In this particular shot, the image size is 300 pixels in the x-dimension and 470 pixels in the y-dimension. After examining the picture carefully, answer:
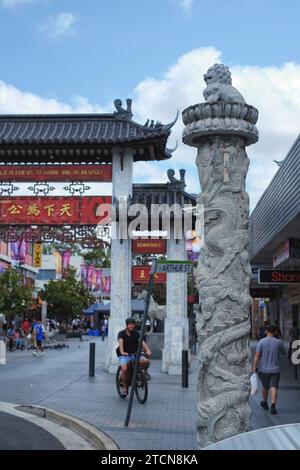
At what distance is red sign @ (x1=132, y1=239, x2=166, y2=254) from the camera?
20.9 metres

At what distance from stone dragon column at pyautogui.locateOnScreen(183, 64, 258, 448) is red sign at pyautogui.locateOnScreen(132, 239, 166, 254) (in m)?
13.3

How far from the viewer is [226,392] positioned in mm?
6910

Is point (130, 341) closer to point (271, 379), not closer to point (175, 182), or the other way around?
point (271, 379)

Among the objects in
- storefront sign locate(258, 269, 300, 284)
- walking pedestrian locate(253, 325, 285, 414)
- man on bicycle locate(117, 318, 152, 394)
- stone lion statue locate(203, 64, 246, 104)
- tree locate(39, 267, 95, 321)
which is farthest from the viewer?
tree locate(39, 267, 95, 321)

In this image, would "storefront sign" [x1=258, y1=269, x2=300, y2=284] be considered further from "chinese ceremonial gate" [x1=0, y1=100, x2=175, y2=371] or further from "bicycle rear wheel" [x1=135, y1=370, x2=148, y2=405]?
"bicycle rear wheel" [x1=135, y1=370, x2=148, y2=405]

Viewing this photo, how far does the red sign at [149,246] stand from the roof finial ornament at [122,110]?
4.33 meters

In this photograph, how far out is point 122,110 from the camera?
21672 mm

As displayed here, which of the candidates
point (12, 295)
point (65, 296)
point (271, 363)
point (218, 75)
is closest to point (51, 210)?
point (271, 363)

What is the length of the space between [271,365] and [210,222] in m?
5.26

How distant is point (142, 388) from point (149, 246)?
8.26 metres

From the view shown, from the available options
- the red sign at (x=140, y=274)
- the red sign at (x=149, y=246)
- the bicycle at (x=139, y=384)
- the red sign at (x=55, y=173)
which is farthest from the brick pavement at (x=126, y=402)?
the red sign at (x=55, y=173)

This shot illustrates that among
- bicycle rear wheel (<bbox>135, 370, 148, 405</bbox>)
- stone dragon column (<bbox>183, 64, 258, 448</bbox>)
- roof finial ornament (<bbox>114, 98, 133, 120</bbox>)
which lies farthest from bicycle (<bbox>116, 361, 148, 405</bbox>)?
roof finial ornament (<bbox>114, 98, 133, 120</bbox>)
